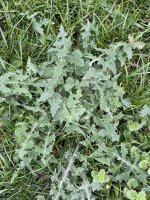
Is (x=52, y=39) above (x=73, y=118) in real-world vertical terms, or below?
above

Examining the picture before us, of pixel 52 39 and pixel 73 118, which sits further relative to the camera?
pixel 52 39

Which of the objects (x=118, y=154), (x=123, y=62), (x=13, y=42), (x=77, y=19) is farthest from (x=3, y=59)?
(x=118, y=154)

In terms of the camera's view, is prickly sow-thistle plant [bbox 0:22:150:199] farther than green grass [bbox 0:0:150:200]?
No

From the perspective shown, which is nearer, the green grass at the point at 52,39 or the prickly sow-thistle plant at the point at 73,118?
the prickly sow-thistle plant at the point at 73,118
